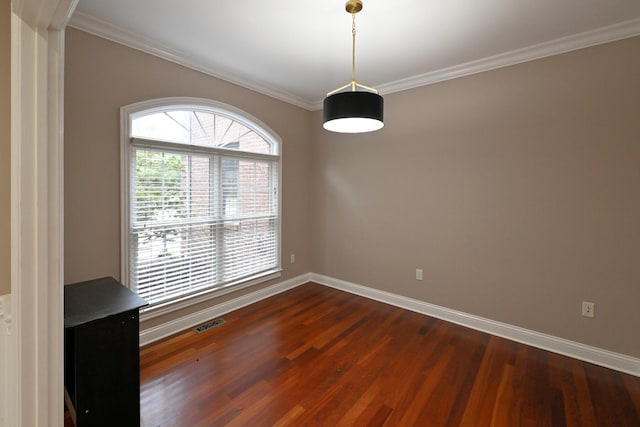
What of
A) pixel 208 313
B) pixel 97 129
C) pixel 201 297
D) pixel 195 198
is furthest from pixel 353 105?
pixel 208 313

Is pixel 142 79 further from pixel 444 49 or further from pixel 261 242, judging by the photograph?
pixel 444 49

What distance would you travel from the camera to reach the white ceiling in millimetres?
2021

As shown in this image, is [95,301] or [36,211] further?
[95,301]

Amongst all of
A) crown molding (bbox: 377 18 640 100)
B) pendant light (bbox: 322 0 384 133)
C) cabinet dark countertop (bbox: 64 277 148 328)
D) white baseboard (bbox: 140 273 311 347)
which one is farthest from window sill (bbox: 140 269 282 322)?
crown molding (bbox: 377 18 640 100)

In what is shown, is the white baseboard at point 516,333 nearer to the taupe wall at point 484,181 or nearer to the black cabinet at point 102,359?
the taupe wall at point 484,181

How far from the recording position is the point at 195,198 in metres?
2.90

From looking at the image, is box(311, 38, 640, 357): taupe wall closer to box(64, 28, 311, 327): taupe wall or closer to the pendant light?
the pendant light

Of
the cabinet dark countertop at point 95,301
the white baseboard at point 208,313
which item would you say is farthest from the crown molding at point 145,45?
the white baseboard at point 208,313

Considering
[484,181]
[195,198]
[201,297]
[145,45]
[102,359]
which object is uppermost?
[145,45]

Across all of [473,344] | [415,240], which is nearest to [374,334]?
[473,344]

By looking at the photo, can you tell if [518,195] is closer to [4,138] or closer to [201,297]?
[201,297]

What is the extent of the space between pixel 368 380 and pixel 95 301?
1881 mm

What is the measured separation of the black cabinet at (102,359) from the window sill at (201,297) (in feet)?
3.08

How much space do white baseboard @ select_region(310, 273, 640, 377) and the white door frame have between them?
10.3 ft
